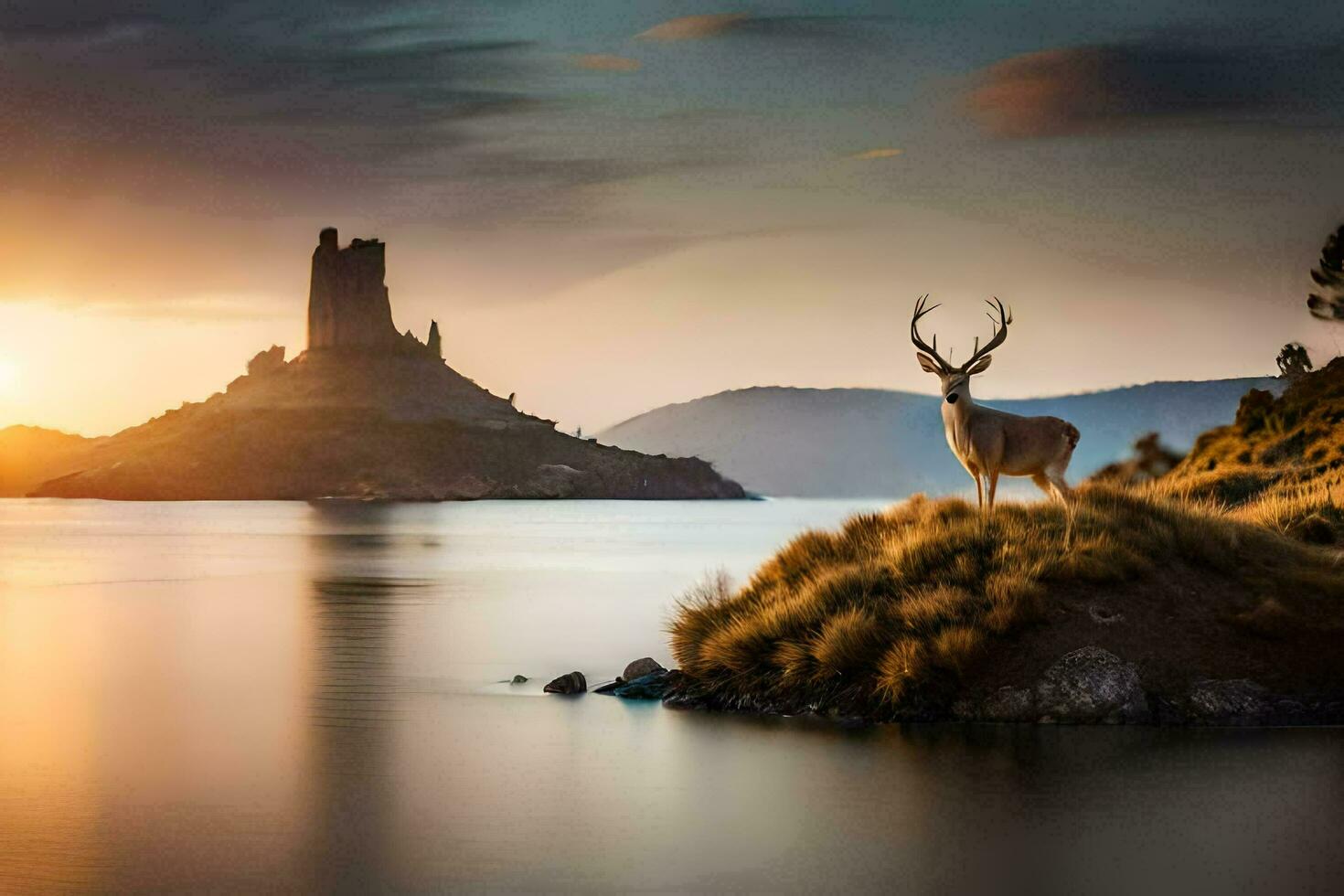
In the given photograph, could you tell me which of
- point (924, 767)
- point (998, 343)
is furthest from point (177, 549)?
point (924, 767)

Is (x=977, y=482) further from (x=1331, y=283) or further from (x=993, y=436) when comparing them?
(x=1331, y=283)

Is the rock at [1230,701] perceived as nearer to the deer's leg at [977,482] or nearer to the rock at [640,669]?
the deer's leg at [977,482]

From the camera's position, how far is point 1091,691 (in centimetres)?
1517

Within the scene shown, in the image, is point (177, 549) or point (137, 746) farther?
point (177, 549)

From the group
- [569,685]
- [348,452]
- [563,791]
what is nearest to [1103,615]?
[563,791]

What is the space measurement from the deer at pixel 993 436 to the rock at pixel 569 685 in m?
5.64

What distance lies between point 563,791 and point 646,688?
524 cm

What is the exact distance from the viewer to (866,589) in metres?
16.8

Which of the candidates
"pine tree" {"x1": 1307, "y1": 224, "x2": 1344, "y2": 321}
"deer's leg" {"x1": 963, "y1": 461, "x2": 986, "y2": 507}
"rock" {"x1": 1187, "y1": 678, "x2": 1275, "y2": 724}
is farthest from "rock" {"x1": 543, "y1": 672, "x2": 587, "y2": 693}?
"pine tree" {"x1": 1307, "y1": 224, "x2": 1344, "y2": 321}

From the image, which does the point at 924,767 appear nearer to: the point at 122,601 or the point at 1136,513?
the point at 1136,513

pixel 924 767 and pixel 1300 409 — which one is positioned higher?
pixel 1300 409

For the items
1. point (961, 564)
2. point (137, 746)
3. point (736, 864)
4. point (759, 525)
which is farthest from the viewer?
point (759, 525)

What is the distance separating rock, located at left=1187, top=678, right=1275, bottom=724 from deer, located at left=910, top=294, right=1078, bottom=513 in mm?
4003

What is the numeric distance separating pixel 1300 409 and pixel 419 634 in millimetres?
18819
